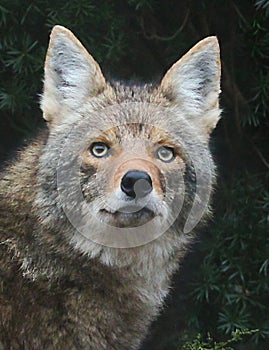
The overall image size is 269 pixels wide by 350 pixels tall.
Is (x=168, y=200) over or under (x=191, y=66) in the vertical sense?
under

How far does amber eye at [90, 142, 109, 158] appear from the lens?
182 inches

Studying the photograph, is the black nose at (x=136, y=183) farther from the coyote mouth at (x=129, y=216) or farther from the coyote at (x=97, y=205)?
the coyote mouth at (x=129, y=216)

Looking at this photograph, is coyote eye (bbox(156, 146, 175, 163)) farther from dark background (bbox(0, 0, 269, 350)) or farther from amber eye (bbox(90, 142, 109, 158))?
dark background (bbox(0, 0, 269, 350))

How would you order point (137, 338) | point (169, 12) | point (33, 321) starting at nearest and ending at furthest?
1. point (33, 321)
2. point (137, 338)
3. point (169, 12)

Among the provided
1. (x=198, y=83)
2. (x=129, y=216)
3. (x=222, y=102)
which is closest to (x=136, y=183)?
(x=129, y=216)

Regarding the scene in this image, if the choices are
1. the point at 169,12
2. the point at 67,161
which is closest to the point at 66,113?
the point at 67,161

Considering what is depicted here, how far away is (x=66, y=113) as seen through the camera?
4941mm

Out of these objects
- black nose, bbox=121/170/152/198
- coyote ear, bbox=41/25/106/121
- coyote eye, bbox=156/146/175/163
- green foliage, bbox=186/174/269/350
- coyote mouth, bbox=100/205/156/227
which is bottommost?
green foliage, bbox=186/174/269/350

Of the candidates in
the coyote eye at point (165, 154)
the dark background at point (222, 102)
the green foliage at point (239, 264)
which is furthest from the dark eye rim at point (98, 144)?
the green foliage at point (239, 264)

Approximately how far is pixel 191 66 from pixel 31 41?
1838 mm

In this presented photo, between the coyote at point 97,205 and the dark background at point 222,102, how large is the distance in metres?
1.44

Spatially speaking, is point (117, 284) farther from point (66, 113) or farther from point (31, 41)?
point (31, 41)

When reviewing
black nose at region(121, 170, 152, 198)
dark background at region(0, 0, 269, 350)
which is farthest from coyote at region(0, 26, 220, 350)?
dark background at region(0, 0, 269, 350)

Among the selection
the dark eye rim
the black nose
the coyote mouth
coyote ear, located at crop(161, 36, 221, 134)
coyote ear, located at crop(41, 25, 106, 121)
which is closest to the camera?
the black nose
